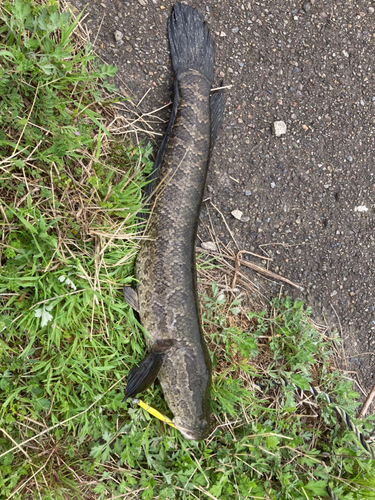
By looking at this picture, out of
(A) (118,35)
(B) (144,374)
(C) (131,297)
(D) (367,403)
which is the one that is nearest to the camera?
(B) (144,374)

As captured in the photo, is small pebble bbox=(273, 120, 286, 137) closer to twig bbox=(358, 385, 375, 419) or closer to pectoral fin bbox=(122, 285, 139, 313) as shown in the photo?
pectoral fin bbox=(122, 285, 139, 313)

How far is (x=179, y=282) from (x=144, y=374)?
0.81m

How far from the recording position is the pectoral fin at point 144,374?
2.92 metres

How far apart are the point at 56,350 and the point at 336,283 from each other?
2986 mm

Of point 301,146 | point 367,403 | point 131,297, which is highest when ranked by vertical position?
point 301,146

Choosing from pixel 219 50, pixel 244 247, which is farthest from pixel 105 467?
pixel 219 50

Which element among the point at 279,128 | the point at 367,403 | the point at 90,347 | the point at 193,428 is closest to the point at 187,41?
the point at 279,128

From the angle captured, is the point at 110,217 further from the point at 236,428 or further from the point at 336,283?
the point at 336,283

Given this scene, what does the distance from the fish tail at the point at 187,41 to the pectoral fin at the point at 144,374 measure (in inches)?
104

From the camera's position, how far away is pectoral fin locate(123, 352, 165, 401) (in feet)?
9.58

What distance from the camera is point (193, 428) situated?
3053mm

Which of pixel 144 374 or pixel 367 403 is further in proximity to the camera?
pixel 367 403

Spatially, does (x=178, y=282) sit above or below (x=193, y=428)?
above

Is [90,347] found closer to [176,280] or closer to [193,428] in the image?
[176,280]
